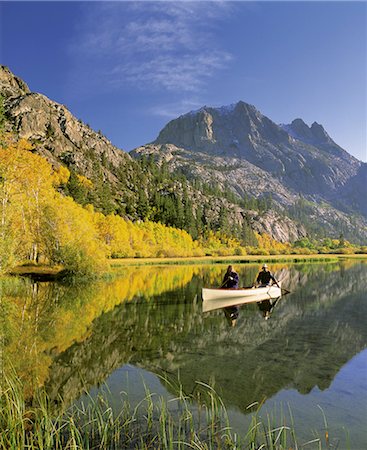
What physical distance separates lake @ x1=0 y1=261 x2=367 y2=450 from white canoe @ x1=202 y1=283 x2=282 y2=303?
4.60 feet

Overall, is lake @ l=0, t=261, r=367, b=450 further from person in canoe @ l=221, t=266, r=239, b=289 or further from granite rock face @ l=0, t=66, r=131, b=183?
granite rock face @ l=0, t=66, r=131, b=183

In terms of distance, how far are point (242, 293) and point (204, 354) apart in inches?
592

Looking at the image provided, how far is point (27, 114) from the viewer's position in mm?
155875

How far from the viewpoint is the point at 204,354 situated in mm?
15414

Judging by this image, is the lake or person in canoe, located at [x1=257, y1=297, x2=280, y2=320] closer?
the lake

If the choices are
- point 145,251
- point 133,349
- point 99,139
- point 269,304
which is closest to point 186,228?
point 145,251

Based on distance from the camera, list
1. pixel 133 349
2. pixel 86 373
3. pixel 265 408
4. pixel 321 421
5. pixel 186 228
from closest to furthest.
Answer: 1. pixel 321 421
2. pixel 265 408
3. pixel 86 373
4. pixel 133 349
5. pixel 186 228

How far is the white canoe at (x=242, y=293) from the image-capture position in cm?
2781

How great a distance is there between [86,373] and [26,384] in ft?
6.78

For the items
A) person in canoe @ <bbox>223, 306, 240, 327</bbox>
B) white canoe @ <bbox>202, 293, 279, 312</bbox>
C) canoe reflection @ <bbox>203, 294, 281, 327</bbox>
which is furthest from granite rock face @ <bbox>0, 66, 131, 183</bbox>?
person in canoe @ <bbox>223, 306, 240, 327</bbox>

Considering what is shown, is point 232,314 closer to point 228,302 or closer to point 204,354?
point 228,302

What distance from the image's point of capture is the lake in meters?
10.6

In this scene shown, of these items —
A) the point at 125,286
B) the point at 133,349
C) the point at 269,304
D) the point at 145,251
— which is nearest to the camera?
the point at 133,349

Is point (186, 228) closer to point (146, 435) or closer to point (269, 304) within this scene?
point (269, 304)
